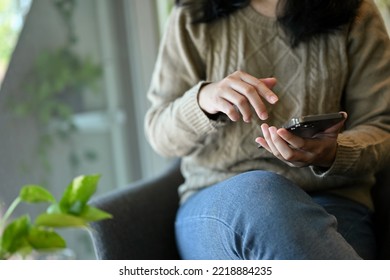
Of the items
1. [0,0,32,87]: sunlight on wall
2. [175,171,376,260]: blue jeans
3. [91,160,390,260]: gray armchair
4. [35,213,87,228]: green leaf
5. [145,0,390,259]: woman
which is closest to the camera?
[35,213,87,228]: green leaf

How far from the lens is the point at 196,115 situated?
0.89m

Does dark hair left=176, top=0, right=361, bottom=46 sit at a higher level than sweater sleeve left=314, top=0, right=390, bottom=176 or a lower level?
higher

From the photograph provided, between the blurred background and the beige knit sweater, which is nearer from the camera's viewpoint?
the beige knit sweater

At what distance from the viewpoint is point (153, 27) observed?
1.64 m

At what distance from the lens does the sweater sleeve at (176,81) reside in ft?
3.15

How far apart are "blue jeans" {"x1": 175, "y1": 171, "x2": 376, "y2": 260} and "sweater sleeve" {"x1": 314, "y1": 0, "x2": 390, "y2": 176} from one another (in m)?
0.11

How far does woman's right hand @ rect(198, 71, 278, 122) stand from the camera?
31.3 inches

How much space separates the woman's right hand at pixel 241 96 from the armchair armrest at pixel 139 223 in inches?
9.9

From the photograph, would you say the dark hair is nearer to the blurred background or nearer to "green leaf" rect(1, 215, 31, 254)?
"green leaf" rect(1, 215, 31, 254)

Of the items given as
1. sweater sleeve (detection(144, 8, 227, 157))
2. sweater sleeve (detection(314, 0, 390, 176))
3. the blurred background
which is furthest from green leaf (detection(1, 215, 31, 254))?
the blurred background
